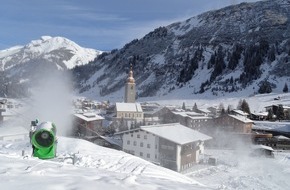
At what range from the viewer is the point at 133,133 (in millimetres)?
42750

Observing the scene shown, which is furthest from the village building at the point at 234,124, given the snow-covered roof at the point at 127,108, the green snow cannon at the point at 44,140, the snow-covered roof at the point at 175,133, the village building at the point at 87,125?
the green snow cannon at the point at 44,140

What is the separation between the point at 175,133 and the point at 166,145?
2553 millimetres

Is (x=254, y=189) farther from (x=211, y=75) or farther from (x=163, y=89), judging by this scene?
(x=163, y=89)

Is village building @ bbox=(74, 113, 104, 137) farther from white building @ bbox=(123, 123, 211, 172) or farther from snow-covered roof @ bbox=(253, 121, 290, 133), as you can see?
snow-covered roof @ bbox=(253, 121, 290, 133)

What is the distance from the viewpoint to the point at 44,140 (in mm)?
11016

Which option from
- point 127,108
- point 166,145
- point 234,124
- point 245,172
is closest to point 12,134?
point 166,145

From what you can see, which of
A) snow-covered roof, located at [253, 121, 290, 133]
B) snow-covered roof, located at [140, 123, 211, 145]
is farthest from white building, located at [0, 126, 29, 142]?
snow-covered roof, located at [253, 121, 290, 133]

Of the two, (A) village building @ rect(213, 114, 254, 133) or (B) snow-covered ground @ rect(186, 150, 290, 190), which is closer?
(B) snow-covered ground @ rect(186, 150, 290, 190)

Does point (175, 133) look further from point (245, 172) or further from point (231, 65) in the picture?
point (231, 65)

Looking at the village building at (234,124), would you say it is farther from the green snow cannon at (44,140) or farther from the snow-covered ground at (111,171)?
the green snow cannon at (44,140)

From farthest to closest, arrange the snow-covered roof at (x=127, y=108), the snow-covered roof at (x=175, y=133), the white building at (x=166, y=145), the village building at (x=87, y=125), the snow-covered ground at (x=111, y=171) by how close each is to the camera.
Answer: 1. the snow-covered roof at (x=127, y=108)
2. the village building at (x=87, y=125)
3. the snow-covered roof at (x=175, y=133)
4. the white building at (x=166, y=145)
5. the snow-covered ground at (x=111, y=171)

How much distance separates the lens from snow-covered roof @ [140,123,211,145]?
39781 millimetres

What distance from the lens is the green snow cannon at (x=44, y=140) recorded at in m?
10.7

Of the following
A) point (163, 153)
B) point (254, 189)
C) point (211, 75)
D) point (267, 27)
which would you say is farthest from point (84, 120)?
point (267, 27)
